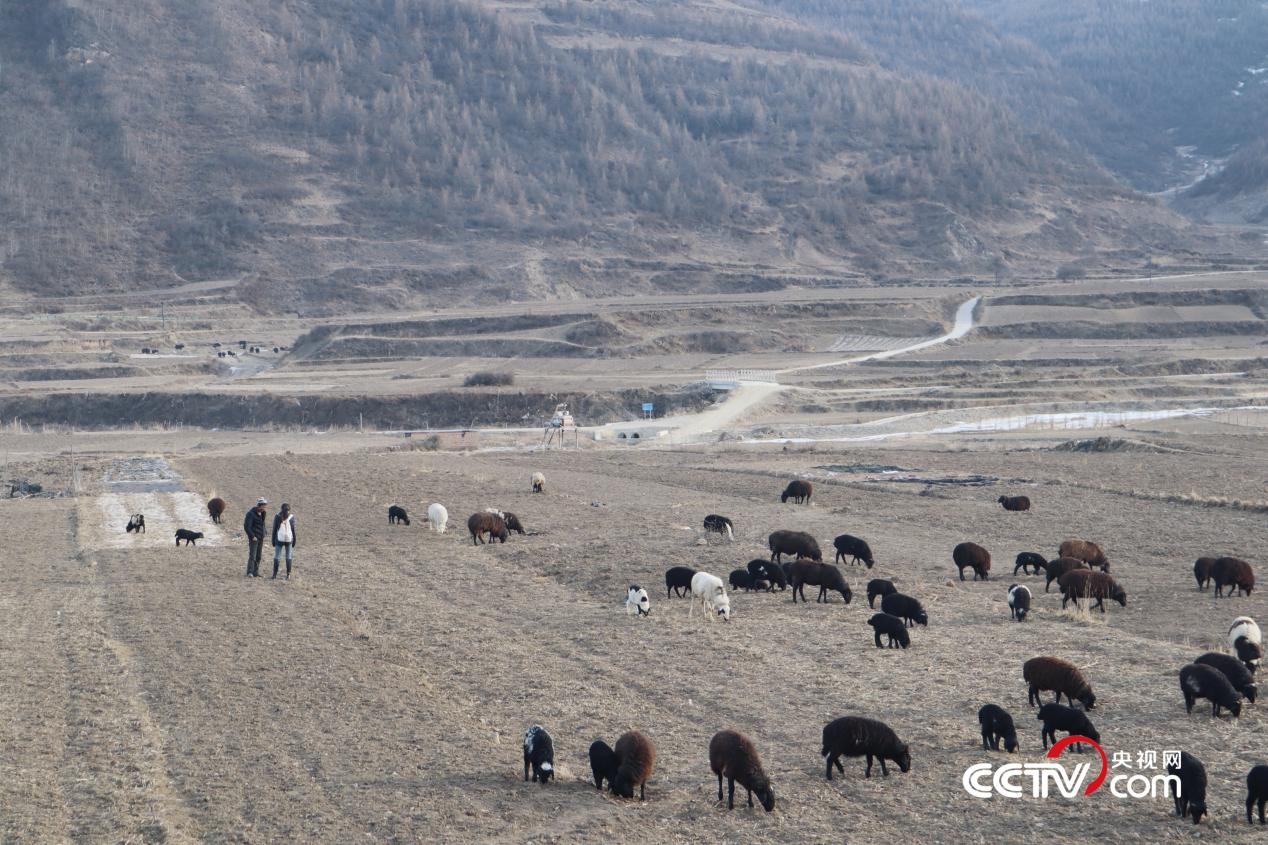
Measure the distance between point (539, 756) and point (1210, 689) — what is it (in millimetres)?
6735

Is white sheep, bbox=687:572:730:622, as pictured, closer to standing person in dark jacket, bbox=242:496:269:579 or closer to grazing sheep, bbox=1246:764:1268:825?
standing person in dark jacket, bbox=242:496:269:579

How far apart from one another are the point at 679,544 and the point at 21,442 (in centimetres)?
4459

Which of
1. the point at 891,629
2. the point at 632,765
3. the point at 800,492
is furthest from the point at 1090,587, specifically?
the point at 800,492

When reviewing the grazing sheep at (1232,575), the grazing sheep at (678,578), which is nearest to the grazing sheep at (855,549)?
the grazing sheep at (678,578)

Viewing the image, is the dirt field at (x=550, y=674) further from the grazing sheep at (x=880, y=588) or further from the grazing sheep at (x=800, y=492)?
the grazing sheep at (x=800, y=492)

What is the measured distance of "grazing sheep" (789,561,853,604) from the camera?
777 inches

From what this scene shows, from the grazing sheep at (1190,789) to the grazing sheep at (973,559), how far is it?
10728 mm

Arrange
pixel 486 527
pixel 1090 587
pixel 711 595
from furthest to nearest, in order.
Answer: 1. pixel 486 527
2. pixel 1090 587
3. pixel 711 595

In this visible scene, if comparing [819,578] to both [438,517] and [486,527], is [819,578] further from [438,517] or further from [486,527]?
[438,517]

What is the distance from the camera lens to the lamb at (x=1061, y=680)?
524 inches

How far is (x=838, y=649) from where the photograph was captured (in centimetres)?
1658

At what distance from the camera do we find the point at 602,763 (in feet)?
37.5

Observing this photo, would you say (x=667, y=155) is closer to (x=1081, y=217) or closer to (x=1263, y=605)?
(x=1081, y=217)

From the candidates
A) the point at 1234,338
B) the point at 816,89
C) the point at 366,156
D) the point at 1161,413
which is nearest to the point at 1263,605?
the point at 1161,413
